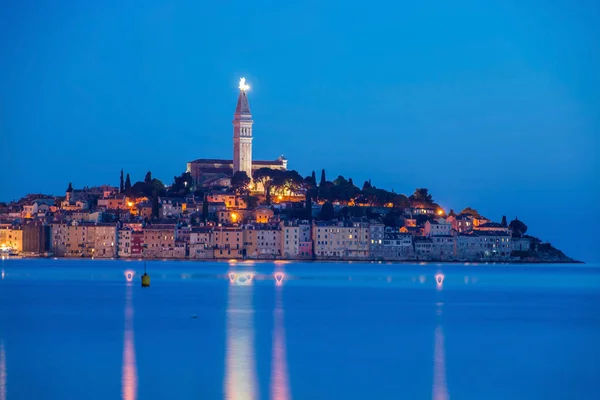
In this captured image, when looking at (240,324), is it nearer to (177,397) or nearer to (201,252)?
(177,397)

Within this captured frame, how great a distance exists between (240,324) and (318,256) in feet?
205

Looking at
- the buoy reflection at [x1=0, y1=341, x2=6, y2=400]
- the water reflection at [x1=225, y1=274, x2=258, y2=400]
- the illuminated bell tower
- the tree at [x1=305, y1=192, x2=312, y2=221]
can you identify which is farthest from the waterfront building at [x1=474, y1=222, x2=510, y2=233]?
the buoy reflection at [x1=0, y1=341, x2=6, y2=400]

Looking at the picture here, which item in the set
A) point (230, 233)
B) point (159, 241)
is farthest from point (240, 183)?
point (159, 241)

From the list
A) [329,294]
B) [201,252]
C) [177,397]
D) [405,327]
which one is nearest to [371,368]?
[177,397]

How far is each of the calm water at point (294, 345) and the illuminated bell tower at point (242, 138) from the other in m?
65.0

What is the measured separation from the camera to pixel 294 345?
24.5 meters

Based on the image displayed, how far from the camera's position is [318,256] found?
302ft

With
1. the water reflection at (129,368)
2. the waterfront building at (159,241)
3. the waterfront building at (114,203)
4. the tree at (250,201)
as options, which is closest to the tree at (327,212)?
the tree at (250,201)

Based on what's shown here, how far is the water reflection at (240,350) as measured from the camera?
18.3m

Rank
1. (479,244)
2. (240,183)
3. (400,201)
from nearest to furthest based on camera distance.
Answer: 1. (479,244)
2. (240,183)
3. (400,201)

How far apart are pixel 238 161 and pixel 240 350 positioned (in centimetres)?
8630

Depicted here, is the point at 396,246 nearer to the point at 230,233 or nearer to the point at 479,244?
the point at 479,244

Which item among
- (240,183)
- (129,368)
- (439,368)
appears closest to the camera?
(129,368)

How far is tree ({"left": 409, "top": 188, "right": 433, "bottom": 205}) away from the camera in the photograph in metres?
106
